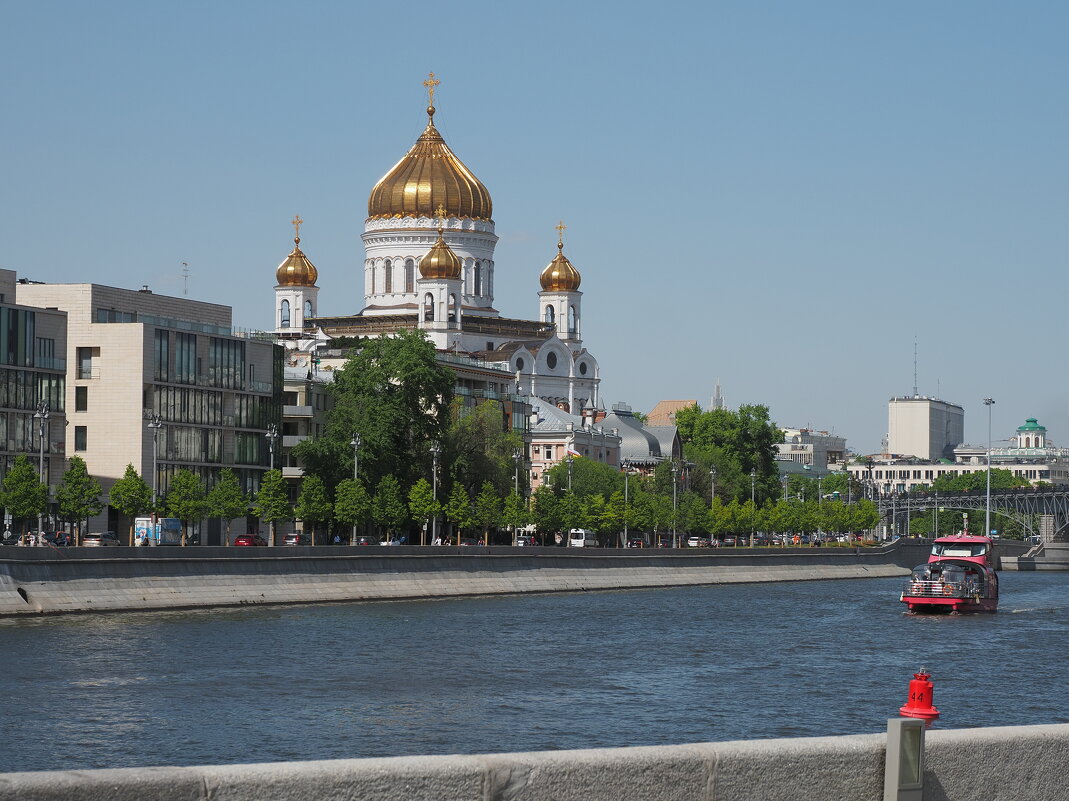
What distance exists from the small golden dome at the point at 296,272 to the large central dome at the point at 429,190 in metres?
8.94

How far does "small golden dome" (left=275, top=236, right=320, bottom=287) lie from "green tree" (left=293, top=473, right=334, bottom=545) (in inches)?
2912

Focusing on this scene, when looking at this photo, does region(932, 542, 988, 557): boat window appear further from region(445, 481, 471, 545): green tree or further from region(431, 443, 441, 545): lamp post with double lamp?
region(431, 443, 441, 545): lamp post with double lamp

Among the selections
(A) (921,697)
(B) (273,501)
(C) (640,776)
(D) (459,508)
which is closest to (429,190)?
(D) (459,508)

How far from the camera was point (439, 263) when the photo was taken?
154 meters

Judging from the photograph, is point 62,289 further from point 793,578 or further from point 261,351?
point 793,578

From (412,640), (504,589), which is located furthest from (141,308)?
(412,640)

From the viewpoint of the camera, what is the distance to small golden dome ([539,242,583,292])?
172750mm

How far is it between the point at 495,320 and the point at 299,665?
119599mm

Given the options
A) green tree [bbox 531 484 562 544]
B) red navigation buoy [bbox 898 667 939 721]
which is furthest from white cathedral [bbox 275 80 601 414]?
red navigation buoy [bbox 898 667 939 721]

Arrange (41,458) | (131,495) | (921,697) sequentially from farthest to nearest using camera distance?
(131,495)
(41,458)
(921,697)

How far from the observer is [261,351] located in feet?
319

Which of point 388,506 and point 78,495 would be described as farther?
point 388,506

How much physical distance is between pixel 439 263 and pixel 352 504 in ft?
215

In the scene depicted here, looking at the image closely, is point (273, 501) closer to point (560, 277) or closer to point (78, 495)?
point (78, 495)
